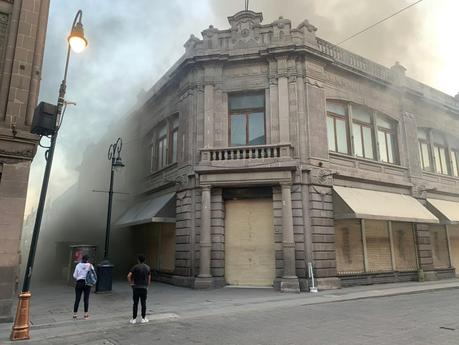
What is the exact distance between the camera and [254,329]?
7.57 meters

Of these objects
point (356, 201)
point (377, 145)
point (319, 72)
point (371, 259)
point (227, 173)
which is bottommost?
point (371, 259)

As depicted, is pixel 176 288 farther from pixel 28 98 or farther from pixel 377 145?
pixel 377 145

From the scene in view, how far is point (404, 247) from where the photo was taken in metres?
17.7

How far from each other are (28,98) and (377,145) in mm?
15639

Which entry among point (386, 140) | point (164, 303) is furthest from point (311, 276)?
point (386, 140)

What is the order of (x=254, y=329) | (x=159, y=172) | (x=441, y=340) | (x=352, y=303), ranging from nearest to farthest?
(x=441, y=340) → (x=254, y=329) → (x=352, y=303) → (x=159, y=172)

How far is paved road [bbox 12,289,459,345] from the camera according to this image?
668 cm

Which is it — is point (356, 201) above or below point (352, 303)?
above

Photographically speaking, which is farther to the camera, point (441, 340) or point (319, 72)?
point (319, 72)

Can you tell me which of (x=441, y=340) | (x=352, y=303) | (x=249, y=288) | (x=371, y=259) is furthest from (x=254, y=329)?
(x=371, y=259)

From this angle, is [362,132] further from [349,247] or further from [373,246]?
[349,247]

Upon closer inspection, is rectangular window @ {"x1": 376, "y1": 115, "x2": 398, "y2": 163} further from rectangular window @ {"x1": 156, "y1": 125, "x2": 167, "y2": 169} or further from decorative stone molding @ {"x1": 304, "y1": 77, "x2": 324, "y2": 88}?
rectangular window @ {"x1": 156, "y1": 125, "x2": 167, "y2": 169}

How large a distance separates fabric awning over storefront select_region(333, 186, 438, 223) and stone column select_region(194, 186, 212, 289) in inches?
217

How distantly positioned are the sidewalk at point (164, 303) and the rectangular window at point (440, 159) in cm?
890
